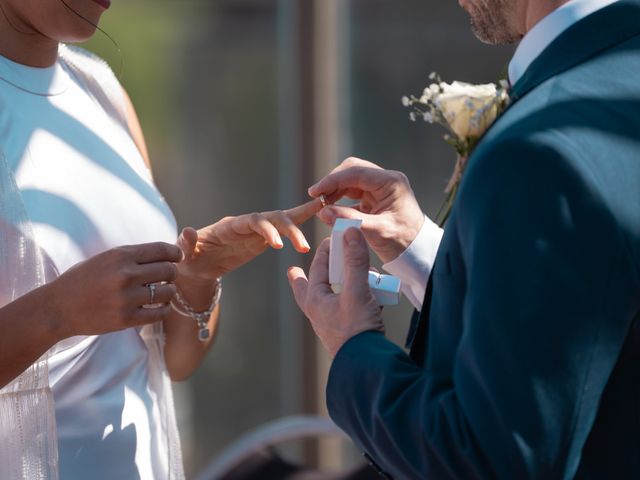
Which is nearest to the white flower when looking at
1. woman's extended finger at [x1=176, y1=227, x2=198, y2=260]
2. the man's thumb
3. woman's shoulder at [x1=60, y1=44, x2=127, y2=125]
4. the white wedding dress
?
the man's thumb

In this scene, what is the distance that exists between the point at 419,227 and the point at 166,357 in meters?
0.67

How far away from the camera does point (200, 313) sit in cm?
231

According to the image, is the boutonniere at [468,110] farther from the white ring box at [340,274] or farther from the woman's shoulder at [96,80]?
the woman's shoulder at [96,80]

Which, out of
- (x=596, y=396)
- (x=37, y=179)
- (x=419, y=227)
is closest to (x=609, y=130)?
(x=596, y=396)

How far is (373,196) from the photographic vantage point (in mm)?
2170

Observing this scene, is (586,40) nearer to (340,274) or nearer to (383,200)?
(340,274)

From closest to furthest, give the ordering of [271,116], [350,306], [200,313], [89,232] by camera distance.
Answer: [350,306] < [89,232] < [200,313] < [271,116]

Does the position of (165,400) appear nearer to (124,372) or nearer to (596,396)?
(124,372)

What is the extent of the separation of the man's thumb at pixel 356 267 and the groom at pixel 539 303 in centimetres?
8

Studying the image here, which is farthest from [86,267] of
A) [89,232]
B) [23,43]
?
[23,43]

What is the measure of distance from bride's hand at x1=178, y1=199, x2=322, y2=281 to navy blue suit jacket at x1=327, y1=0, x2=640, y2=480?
0.68 meters

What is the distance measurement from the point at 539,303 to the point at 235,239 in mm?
1008

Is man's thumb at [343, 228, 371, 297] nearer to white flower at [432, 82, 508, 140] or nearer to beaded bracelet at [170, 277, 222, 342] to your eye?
white flower at [432, 82, 508, 140]

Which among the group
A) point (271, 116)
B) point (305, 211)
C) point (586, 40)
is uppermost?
point (586, 40)
